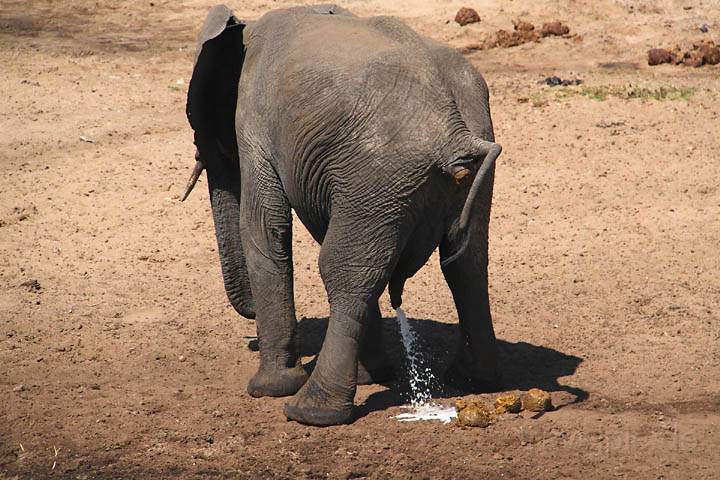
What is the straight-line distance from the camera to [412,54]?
591 cm

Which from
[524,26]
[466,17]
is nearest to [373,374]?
[524,26]

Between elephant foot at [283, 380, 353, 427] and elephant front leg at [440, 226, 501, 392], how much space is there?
2.42ft

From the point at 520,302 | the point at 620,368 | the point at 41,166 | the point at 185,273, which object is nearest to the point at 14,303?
the point at 185,273

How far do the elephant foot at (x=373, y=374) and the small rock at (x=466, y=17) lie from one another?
28.3 ft

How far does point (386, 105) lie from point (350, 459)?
5.53ft

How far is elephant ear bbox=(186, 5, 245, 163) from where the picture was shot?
6.59m

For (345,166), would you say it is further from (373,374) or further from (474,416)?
(373,374)

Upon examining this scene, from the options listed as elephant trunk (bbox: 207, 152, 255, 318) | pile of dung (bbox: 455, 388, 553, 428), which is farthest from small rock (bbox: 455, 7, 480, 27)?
pile of dung (bbox: 455, 388, 553, 428)

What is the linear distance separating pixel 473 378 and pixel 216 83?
2110 mm

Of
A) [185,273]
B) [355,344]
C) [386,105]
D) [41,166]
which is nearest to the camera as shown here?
[386,105]

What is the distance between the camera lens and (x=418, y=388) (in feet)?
22.7

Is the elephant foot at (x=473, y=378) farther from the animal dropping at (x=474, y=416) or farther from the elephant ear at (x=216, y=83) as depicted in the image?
the elephant ear at (x=216, y=83)

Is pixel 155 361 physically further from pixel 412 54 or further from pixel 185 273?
pixel 412 54

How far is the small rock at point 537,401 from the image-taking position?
253 inches
